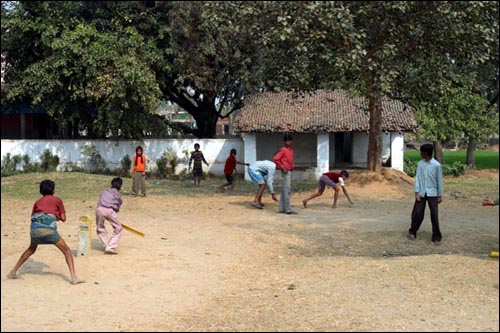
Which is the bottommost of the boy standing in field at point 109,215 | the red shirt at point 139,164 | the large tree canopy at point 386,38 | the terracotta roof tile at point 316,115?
the boy standing in field at point 109,215

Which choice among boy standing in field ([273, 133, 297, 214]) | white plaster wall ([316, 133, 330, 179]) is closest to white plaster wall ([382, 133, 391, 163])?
white plaster wall ([316, 133, 330, 179])

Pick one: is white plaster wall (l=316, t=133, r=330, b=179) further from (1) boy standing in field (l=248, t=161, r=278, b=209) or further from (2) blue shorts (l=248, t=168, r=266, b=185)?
(2) blue shorts (l=248, t=168, r=266, b=185)

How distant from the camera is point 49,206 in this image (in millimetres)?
6641

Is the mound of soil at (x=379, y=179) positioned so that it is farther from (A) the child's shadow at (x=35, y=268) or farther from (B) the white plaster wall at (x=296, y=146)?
(A) the child's shadow at (x=35, y=268)

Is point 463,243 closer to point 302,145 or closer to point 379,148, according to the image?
point 379,148

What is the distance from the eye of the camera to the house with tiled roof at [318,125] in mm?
23250

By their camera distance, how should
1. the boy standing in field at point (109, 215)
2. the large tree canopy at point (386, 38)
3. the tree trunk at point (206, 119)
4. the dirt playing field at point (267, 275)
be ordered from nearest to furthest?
the dirt playing field at point (267, 275), the boy standing in field at point (109, 215), the large tree canopy at point (386, 38), the tree trunk at point (206, 119)

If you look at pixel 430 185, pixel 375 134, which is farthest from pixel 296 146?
pixel 430 185

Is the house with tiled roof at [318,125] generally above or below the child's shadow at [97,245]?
above

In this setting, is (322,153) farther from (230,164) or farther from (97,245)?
(97,245)

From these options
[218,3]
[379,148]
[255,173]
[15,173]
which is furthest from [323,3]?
[15,173]

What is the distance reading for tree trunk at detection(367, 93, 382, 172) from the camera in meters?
17.3

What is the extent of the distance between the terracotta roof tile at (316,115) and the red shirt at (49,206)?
16.3 metres

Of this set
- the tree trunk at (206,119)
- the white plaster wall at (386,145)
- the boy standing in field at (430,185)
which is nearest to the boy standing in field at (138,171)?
the boy standing in field at (430,185)
